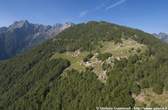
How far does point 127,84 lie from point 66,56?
75584 millimetres

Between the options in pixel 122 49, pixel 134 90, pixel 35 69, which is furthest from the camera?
pixel 35 69

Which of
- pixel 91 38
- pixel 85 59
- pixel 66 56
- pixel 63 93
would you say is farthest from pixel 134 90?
pixel 91 38

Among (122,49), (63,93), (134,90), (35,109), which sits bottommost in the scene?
(35,109)

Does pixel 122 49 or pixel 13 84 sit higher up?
pixel 122 49

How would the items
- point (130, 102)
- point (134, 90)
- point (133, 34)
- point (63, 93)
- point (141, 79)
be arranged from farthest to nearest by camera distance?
1. point (133, 34)
2. point (63, 93)
3. point (141, 79)
4. point (134, 90)
5. point (130, 102)

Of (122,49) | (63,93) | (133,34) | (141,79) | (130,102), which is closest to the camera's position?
(130,102)

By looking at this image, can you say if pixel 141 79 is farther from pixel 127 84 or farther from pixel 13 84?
pixel 13 84

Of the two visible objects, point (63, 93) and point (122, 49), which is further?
point (122, 49)

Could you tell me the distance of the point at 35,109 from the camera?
119 metres

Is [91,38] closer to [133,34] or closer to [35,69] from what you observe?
[133,34]

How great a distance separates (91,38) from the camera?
179750 mm

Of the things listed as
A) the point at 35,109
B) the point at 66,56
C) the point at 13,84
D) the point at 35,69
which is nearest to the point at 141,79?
the point at 35,109

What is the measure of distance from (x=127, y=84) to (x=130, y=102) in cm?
1176

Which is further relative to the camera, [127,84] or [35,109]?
[35,109]
